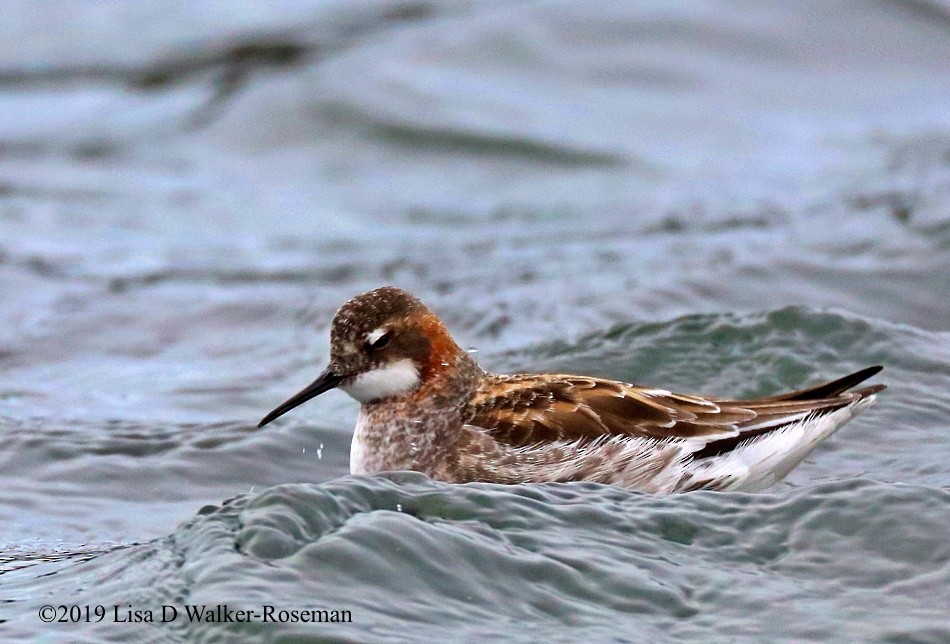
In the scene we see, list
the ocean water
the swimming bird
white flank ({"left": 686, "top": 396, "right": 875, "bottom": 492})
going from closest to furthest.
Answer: the ocean water < the swimming bird < white flank ({"left": 686, "top": 396, "right": 875, "bottom": 492})

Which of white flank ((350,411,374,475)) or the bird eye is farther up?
the bird eye

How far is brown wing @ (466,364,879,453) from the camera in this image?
775 cm

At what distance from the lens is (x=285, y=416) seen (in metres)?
10.1

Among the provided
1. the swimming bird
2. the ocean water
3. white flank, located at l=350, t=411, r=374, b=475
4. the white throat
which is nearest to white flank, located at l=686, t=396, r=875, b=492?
the swimming bird

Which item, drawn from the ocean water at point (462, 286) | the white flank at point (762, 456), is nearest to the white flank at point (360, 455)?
the ocean water at point (462, 286)

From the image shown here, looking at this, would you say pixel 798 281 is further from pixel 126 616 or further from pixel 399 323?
pixel 126 616

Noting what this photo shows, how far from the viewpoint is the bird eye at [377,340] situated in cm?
809

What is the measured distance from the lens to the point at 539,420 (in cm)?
775

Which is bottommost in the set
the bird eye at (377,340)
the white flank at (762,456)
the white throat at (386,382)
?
the white flank at (762,456)

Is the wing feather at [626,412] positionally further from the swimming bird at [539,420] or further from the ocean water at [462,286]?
the ocean water at [462,286]

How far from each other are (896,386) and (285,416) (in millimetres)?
3993

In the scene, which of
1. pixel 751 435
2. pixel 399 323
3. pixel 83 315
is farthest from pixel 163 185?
pixel 751 435

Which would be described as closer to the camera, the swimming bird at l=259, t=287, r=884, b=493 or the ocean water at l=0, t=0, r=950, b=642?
the ocean water at l=0, t=0, r=950, b=642

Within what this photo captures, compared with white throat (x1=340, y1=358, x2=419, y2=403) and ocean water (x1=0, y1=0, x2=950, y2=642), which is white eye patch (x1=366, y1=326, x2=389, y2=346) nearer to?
white throat (x1=340, y1=358, x2=419, y2=403)
